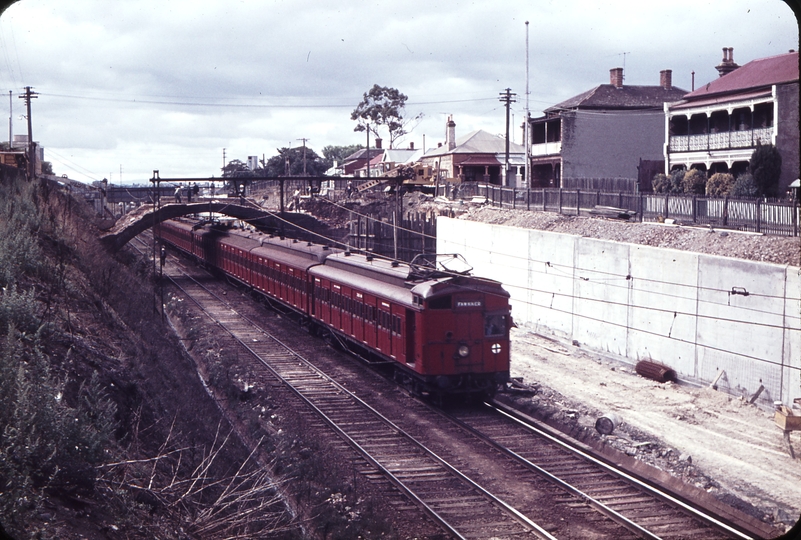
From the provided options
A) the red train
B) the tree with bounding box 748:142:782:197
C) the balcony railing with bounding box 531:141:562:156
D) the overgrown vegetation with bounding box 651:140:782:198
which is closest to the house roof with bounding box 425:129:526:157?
the balcony railing with bounding box 531:141:562:156

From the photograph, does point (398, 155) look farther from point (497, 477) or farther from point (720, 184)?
point (497, 477)

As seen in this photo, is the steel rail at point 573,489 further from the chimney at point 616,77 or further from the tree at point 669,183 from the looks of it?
the chimney at point 616,77

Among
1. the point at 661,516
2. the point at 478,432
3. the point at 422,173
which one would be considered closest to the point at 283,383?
the point at 478,432

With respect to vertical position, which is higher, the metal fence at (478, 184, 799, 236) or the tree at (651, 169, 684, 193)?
the tree at (651, 169, 684, 193)

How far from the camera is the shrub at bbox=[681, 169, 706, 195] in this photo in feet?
103

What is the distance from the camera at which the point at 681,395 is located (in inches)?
716

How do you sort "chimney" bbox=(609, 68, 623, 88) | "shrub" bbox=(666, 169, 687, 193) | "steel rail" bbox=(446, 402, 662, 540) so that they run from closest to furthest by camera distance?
"steel rail" bbox=(446, 402, 662, 540) → "shrub" bbox=(666, 169, 687, 193) → "chimney" bbox=(609, 68, 623, 88)

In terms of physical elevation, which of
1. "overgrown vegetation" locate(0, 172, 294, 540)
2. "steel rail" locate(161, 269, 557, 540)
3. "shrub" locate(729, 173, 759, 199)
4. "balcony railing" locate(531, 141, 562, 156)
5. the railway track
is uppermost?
"balcony railing" locate(531, 141, 562, 156)

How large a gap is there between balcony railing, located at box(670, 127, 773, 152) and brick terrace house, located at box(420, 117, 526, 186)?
81.0 feet

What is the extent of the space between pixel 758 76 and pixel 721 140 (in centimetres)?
306

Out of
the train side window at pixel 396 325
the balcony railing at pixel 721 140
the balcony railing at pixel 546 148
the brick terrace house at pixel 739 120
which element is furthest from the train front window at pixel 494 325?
the balcony railing at pixel 546 148

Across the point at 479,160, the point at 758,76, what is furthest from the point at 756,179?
the point at 479,160

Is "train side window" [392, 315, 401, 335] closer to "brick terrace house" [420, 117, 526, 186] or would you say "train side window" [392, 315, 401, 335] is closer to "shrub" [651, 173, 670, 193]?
"shrub" [651, 173, 670, 193]

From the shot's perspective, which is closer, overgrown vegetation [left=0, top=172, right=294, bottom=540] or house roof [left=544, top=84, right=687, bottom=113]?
overgrown vegetation [left=0, top=172, right=294, bottom=540]
